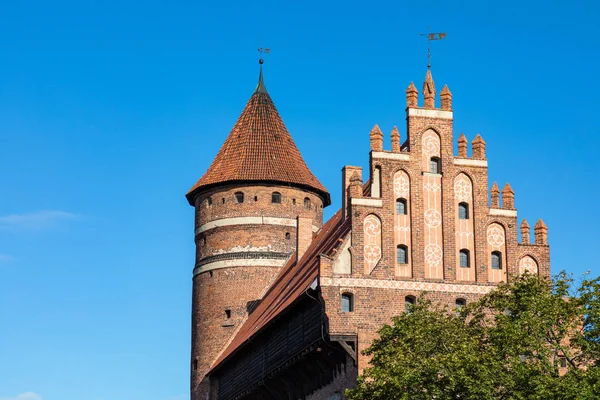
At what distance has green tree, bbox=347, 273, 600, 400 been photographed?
Result: 2439 cm

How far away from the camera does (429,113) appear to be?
34969 millimetres

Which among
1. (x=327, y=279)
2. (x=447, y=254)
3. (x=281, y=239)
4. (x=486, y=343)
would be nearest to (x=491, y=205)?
(x=447, y=254)

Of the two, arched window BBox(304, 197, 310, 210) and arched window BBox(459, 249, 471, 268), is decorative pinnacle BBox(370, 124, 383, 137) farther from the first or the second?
arched window BBox(304, 197, 310, 210)

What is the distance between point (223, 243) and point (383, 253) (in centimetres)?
1333

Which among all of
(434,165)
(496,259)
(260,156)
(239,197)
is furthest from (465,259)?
(260,156)

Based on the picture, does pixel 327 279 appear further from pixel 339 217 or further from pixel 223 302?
pixel 223 302

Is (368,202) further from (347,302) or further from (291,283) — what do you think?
(291,283)

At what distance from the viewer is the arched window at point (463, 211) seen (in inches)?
1357

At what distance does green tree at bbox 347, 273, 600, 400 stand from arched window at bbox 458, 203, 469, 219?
6843mm

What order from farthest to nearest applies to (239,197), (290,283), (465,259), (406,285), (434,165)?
1. (239,197)
2. (290,283)
3. (434,165)
4. (465,259)
5. (406,285)

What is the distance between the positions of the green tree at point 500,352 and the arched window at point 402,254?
539 centimetres

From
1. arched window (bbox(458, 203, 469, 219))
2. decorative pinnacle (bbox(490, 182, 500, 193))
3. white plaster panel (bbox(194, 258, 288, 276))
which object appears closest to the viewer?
arched window (bbox(458, 203, 469, 219))

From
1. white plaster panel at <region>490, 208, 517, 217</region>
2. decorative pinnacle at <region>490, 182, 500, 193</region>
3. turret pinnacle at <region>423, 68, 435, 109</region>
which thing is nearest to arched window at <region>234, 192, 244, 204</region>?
turret pinnacle at <region>423, 68, 435, 109</region>

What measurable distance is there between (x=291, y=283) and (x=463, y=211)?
21.9 feet
